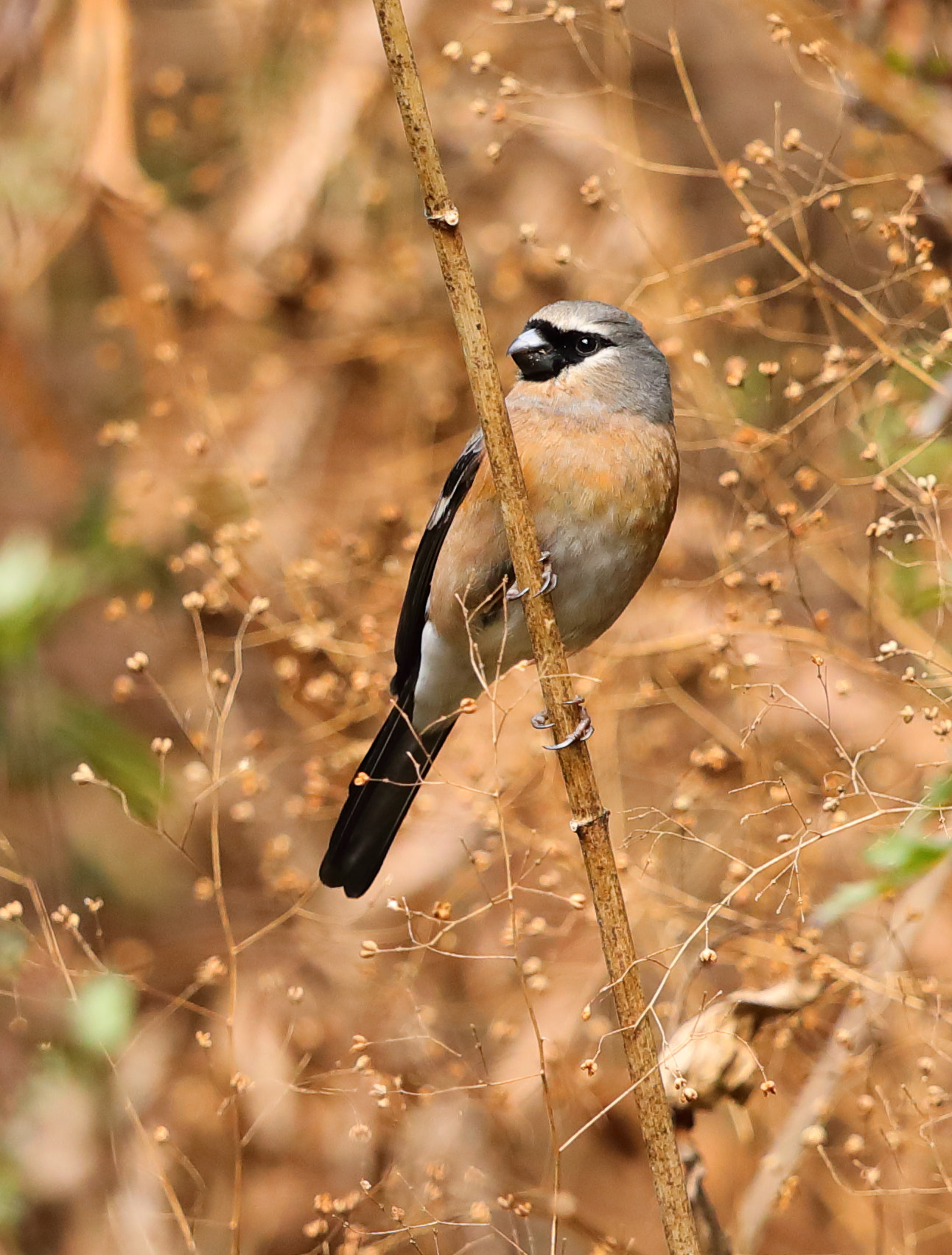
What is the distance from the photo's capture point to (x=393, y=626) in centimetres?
398

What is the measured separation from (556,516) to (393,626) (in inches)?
35.9

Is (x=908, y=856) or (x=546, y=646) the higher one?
(x=908, y=856)

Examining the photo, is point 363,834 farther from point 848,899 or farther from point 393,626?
point 848,899

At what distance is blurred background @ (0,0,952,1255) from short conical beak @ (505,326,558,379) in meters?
0.28

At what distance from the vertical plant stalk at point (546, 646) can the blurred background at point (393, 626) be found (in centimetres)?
13

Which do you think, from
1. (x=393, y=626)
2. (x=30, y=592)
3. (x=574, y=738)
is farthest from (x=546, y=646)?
(x=30, y=592)

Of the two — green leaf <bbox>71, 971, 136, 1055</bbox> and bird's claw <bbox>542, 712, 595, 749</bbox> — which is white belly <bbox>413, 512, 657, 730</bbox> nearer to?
bird's claw <bbox>542, 712, 595, 749</bbox>

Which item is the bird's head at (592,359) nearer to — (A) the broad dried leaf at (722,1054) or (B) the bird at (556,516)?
(B) the bird at (556,516)

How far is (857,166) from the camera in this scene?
391cm

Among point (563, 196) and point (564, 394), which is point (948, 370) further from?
point (563, 196)

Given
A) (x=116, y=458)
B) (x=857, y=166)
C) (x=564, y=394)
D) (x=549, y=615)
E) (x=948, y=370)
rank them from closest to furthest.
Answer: (x=549, y=615) → (x=948, y=370) → (x=564, y=394) → (x=857, y=166) → (x=116, y=458)

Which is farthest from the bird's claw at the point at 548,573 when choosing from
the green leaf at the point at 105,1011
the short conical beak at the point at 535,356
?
the green leaf at the point at 105,1011

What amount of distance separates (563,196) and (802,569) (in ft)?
5.36

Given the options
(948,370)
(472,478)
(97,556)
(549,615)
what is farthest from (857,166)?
(97,556)
